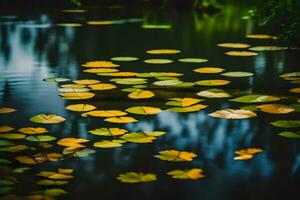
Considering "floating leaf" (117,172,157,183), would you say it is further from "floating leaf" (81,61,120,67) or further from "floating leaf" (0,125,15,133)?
"floating leaf" (81,61,120,67)

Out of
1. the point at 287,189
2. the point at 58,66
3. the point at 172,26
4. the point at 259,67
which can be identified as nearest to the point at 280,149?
the point at 287,189

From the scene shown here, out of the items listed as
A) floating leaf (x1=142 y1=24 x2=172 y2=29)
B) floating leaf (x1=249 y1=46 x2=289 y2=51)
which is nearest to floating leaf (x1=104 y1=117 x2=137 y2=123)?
floating leaf (x1=249 y1=46 x2=289 y2=51)

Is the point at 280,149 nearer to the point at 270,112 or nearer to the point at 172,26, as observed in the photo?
the point at 270,112

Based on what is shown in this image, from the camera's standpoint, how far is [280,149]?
1858mm

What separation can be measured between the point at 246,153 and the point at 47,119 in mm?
813

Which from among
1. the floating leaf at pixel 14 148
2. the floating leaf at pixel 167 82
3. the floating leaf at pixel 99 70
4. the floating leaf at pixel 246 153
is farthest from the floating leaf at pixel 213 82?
the floating leaf at pixel 14 148

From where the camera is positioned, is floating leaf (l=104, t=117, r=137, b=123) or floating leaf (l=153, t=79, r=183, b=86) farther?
floating leaf (l=153, t=79, r=183, b=86)

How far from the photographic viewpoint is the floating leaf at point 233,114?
220cm

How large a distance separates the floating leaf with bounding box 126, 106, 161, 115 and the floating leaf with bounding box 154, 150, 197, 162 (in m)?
0.47

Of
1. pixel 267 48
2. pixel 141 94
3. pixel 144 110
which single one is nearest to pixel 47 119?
pixel 144 110

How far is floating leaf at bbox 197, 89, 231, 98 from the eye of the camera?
99.3 inches

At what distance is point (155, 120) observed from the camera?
2.17 metres

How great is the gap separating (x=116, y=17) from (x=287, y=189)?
453cm

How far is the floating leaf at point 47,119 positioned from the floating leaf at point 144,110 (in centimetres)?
29
